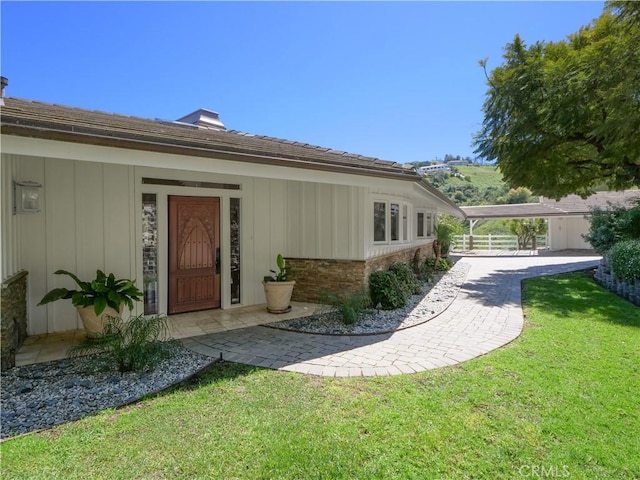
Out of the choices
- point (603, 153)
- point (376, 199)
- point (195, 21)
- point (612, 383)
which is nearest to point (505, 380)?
point (612, 383)

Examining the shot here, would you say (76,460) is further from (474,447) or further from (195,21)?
(195,21)

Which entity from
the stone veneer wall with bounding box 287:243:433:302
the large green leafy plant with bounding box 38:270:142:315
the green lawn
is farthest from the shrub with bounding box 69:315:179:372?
the stone veneer wall with bounding box 287:243:433:302

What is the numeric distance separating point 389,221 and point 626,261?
6.80 m

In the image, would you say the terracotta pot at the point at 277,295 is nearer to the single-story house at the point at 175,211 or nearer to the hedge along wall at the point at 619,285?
the single-story house at the point at 175,211

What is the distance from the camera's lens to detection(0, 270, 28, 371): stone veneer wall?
4430 millimetres

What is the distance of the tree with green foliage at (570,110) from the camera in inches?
362

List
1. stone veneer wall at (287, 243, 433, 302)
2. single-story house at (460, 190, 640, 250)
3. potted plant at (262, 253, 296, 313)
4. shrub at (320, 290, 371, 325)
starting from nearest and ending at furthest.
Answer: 1. shrub at (320, 290, 371, 325)
2. potted plant at (262, 253, 296, 313)
3. stone veneer wall at (287, 243, 433, 302)
4. single-story house at (460, 190, 640, 250)

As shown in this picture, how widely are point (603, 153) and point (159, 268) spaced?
51.3 feet

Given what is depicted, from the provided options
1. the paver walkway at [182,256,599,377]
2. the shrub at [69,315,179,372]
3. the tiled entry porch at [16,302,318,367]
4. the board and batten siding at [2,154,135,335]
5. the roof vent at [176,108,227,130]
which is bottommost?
the paver walkway at [182,256,599,377]

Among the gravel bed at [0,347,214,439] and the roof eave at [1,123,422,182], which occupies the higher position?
the roof eave at [1,123,422,182]

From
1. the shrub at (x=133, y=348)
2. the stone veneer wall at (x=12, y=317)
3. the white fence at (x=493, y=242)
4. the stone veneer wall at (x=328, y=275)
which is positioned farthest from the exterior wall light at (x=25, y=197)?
the white fence at (x=493, y=242)

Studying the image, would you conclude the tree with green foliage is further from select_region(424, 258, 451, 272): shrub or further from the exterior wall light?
the exterior wall light

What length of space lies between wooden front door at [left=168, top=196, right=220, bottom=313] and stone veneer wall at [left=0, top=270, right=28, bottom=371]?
2379 mm

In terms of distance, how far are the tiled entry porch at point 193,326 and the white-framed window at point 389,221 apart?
8.77 ft
